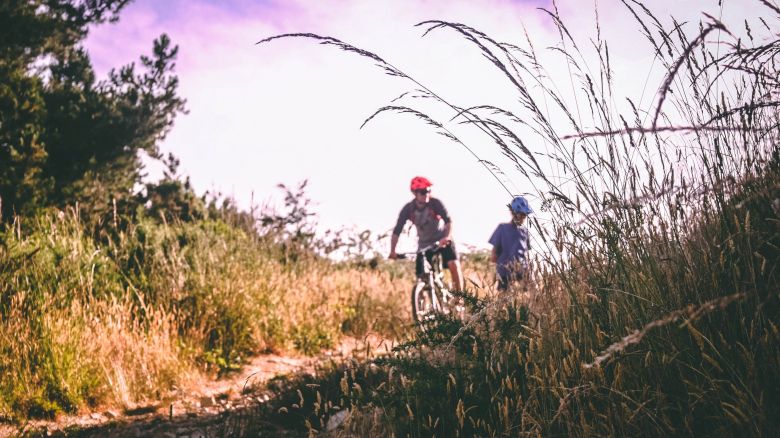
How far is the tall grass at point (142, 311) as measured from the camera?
396 cm

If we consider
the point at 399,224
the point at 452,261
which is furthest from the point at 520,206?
the point at 399,224

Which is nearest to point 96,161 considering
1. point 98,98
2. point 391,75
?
point 98,98

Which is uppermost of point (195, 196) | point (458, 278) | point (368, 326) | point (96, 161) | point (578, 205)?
point (96, 161)

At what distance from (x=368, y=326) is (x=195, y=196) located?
187 inches

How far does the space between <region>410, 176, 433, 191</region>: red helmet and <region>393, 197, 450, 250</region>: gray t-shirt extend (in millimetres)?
276

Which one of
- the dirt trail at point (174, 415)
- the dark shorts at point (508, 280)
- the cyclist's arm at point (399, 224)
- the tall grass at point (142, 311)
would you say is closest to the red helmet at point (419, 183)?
the cyclist's arm at point (399, 224)

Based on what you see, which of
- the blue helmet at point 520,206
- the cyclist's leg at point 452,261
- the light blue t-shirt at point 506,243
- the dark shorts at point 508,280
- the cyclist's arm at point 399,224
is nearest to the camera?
the blue helmet at point 520,206

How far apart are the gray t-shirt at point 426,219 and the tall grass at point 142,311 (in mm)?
1244

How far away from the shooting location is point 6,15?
8992mm

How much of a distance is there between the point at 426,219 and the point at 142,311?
13.5 feet

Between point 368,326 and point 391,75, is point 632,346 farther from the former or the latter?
point 368,326

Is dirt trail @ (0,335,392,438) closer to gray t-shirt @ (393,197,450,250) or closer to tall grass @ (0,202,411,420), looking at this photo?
tall grass @ (0,202,411,420)

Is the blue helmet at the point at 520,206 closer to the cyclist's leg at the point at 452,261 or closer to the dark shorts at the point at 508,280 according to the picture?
the dark shorts at the point at 508,280

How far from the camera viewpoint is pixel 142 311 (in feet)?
18.4
